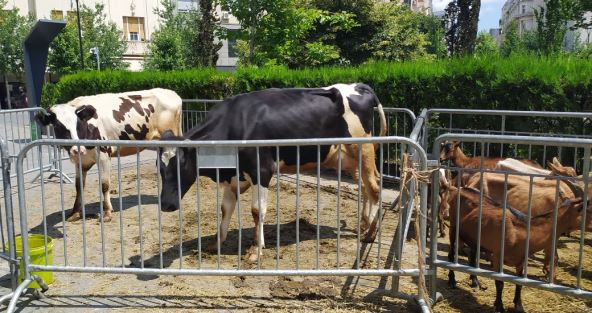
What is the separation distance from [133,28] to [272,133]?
151ft

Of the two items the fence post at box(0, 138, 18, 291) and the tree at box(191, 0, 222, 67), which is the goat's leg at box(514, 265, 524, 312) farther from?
the tree at box(191, 0, 222, 67)

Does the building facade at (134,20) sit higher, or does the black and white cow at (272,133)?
the building facade at (134,20)

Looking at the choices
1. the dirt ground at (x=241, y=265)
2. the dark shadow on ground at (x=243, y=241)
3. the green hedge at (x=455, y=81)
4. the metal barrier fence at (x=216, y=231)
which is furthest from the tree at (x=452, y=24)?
the dark shadow on ground at (x=243, y=241)

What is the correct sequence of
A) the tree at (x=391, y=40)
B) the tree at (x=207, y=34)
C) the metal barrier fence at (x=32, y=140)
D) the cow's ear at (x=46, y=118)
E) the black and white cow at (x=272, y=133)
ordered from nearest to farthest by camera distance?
A: the black and white cow at (x=272, y=133), the cow's ear at (x=46, y=118), the metal barrier fence at (x=32, y=140), the tree at (x=207, y=34), the tree at (x=391, y=40)

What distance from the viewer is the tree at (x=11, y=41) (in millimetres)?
34312

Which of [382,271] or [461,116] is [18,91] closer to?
[461,116]

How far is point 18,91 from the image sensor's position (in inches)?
1555

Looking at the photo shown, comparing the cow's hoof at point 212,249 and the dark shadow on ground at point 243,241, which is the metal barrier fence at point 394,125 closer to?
the dark shadow on ground at point 243,241

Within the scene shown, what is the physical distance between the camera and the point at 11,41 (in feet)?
113

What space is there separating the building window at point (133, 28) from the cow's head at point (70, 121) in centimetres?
4302

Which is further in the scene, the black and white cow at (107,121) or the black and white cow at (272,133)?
the black and white cow at (107,121)

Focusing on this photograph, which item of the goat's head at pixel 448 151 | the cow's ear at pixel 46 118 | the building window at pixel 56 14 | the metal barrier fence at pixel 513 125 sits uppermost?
the building window at pixel 56 14

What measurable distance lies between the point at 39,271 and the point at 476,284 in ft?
12.9

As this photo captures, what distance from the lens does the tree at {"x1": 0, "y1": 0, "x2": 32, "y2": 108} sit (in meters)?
34.3
